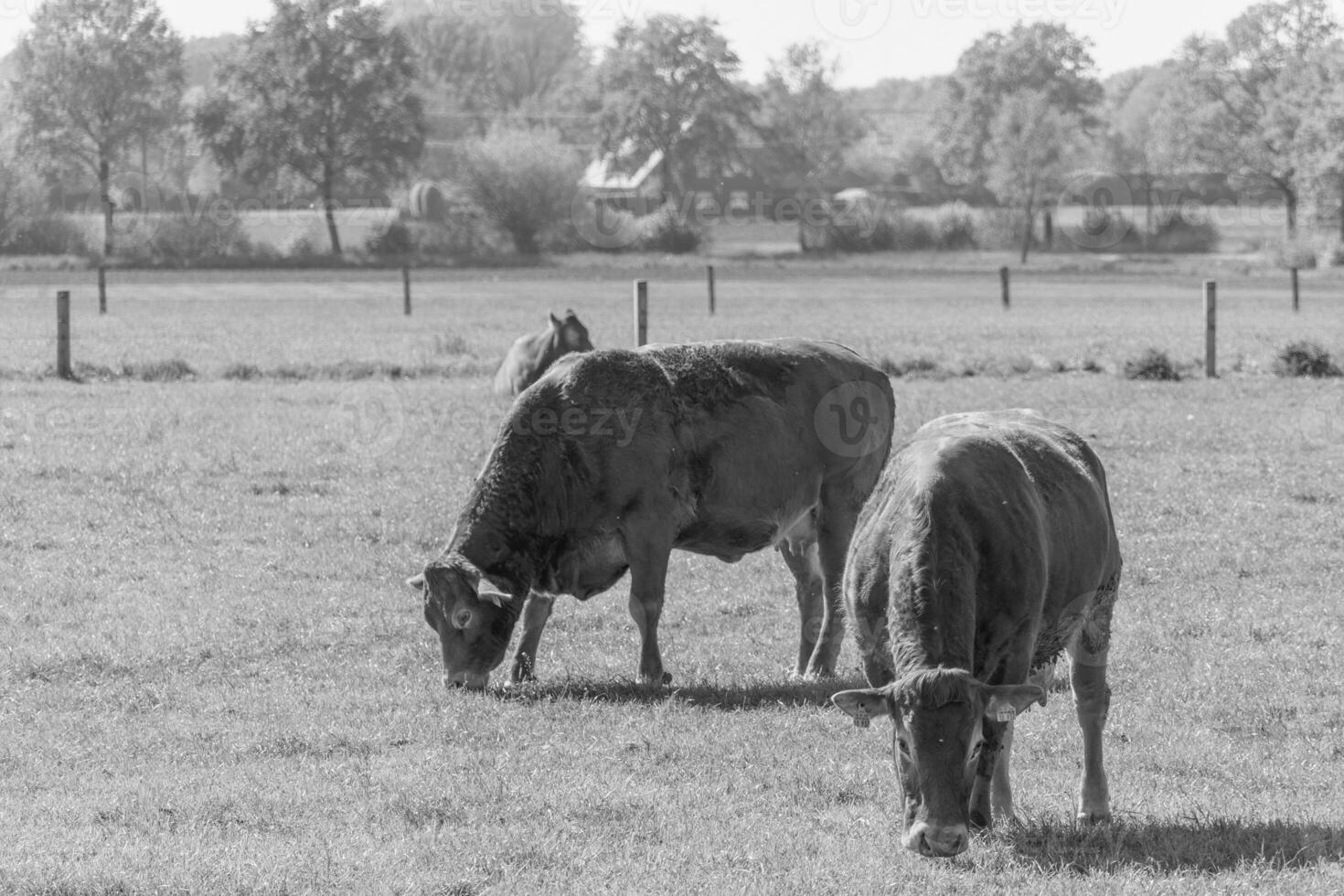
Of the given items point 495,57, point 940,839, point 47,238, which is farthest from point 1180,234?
point 495,57

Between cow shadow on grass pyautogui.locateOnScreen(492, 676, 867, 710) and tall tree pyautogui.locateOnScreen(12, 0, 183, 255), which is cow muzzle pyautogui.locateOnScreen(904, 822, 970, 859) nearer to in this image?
cow shadow on grass pyautogui.locateOnScreen(492, 676, 867, 710)

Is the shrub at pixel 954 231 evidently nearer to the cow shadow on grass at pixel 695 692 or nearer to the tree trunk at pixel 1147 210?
the tree trunk at pixel 1147 210

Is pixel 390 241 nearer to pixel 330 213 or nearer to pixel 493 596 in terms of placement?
pixel 330 213

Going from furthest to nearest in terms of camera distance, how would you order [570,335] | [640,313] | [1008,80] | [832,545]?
1. [1008,80]
2. [640,313]
3. [570,335]
4. [832,545]

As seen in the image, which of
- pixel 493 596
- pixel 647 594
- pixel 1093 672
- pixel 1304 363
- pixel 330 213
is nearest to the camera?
pixel 1093 672

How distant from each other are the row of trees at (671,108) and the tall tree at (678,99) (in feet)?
0.38

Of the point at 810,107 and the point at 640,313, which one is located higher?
the point at 810,107

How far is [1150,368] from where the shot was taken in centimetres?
2534

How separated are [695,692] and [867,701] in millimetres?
3539

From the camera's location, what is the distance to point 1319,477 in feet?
54.0

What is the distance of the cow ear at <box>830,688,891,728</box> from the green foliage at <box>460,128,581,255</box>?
69569mm

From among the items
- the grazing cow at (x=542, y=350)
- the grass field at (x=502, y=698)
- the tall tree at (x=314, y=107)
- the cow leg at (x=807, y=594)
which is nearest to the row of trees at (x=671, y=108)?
the tall tree at (x=314, y=107)

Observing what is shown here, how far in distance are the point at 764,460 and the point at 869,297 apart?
38848 millimetres

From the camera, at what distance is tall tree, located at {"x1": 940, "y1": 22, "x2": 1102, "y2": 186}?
10994 cm
